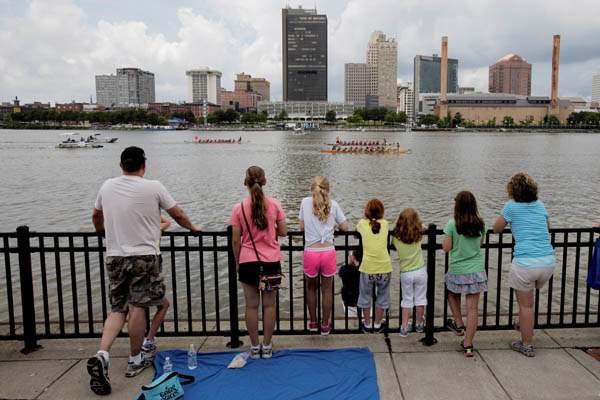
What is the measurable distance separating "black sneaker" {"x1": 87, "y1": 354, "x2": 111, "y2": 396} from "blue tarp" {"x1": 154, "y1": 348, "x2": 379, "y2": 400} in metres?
0.60

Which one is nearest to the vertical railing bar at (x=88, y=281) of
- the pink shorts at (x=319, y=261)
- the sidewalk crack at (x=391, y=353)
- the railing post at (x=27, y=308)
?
the railing post at (x=27, y=308)

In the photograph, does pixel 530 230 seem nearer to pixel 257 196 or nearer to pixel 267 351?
pixel 257 196

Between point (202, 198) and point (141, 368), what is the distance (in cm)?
2673

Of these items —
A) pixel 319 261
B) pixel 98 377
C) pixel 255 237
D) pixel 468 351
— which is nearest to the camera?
pixel 98 377

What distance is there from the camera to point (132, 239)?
5383 millimetres

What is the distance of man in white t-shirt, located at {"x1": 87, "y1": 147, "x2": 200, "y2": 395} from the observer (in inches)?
211

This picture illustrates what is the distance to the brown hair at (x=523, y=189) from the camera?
5.98m

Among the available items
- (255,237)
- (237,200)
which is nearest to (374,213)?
(255,237)

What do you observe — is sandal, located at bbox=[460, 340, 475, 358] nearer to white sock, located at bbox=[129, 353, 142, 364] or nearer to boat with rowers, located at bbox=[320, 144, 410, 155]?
white sock, located at bbox=[129, 353, 142, 364]

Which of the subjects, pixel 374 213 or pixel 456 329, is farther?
pixel 456 329

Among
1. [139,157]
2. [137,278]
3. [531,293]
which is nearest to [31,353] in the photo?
[137,278]

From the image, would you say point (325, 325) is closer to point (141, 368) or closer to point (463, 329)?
point (463, 329)

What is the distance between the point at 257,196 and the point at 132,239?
52.9 inches

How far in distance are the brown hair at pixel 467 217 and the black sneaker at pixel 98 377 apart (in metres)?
4.08
